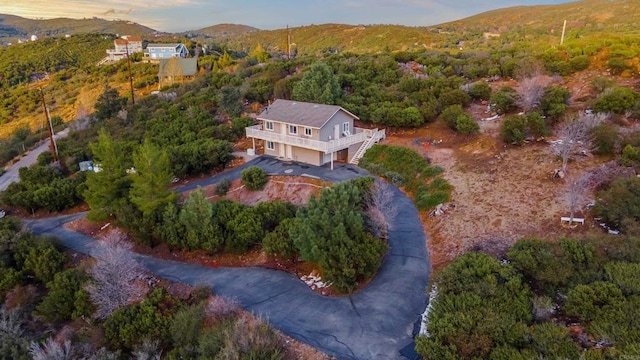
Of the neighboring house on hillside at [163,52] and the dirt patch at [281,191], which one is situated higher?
the neighboring house on hillside at [163,52]

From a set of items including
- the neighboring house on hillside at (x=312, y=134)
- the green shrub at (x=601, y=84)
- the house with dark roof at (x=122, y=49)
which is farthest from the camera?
the house with dark roof at (x=122, y=49)

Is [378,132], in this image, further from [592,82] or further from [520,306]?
[520,306]

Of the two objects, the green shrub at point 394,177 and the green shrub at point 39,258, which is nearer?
the green shrub at point 39,258

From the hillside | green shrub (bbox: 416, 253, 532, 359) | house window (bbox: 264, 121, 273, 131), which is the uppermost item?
Result: the hillside

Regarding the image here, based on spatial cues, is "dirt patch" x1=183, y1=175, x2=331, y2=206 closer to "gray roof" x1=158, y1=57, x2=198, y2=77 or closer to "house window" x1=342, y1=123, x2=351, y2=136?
"house window" x1=342, y1=123, x2=351, y2=136

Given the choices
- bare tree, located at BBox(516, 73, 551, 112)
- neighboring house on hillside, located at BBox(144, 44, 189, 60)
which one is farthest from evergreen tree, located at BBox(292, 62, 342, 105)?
neighboring house on hillside, located at BBox(144, 44, 189, 60)

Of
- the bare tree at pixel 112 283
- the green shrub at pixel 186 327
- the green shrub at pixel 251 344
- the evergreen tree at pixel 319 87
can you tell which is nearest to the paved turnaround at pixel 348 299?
the green shrub at pixel 251 344

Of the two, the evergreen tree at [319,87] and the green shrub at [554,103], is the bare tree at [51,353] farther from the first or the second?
the green shrub at [554,103]

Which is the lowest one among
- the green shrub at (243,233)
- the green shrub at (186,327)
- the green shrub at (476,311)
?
the green shrub at (186,327)
